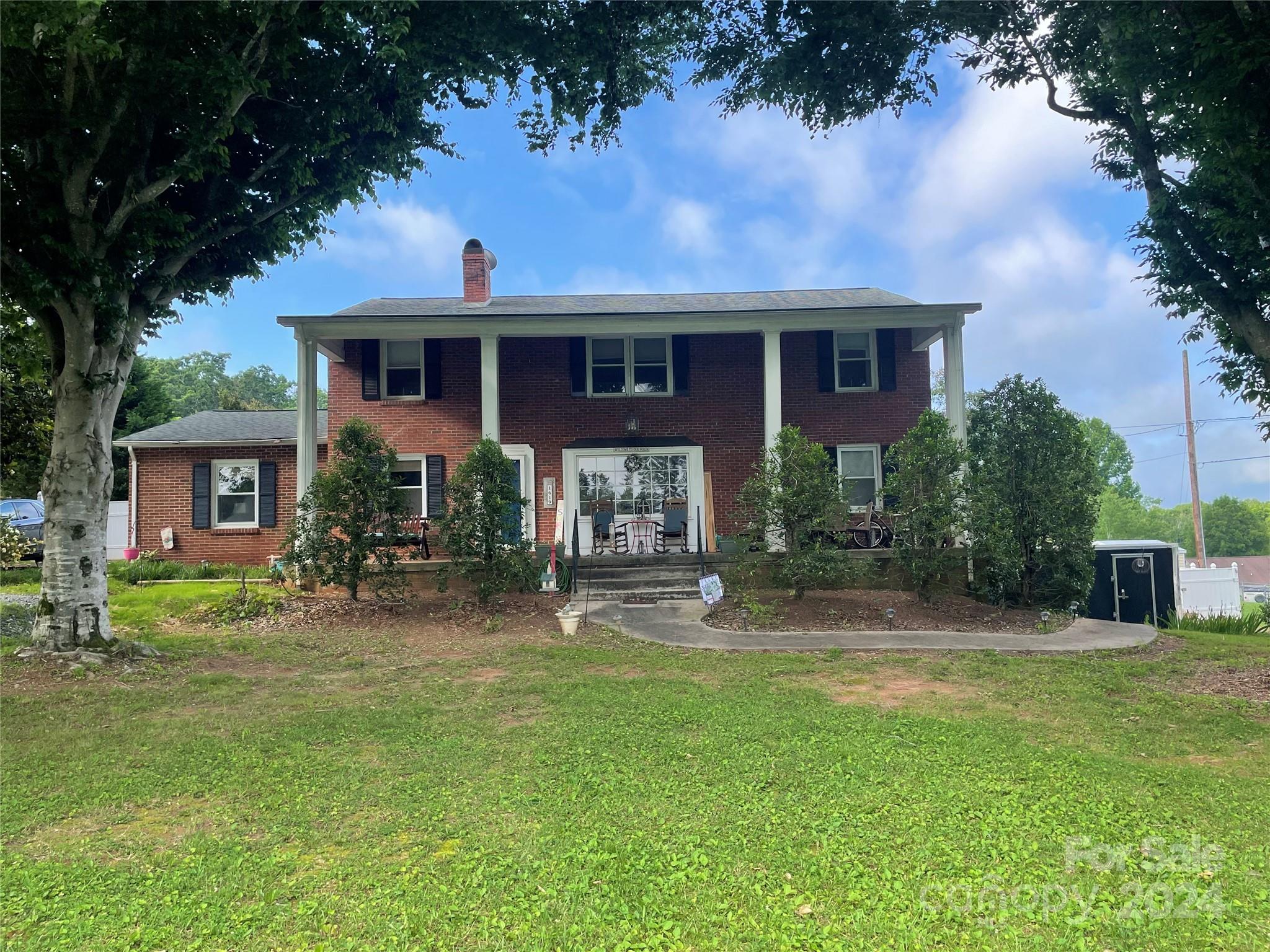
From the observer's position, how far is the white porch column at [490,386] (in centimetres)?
1205

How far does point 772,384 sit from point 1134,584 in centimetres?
757

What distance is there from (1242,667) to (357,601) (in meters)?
10.9

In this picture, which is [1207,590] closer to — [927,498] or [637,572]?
[927,498]

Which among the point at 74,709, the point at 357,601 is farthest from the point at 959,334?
the point at 74,709

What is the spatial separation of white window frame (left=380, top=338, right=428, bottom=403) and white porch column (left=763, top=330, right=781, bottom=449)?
6865mm

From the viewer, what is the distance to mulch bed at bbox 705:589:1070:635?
371 inches

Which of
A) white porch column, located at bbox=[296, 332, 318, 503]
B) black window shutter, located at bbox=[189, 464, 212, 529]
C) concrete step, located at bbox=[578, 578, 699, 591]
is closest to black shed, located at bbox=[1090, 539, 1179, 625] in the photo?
concrete step, located at bbox=[578, 578, 699, 591]

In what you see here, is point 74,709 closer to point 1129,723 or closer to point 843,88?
point 1129,723

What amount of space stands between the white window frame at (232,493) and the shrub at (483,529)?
28.8 feet

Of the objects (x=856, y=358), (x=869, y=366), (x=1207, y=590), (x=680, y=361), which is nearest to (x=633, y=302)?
(x=680, y=361)

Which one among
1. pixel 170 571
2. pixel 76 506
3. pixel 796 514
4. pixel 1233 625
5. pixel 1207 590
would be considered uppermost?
pixel 76 506

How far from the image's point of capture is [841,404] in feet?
49.6

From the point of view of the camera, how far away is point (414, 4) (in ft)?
21.1

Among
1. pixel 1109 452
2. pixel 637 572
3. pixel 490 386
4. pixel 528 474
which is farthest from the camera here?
pixel 1109 452
